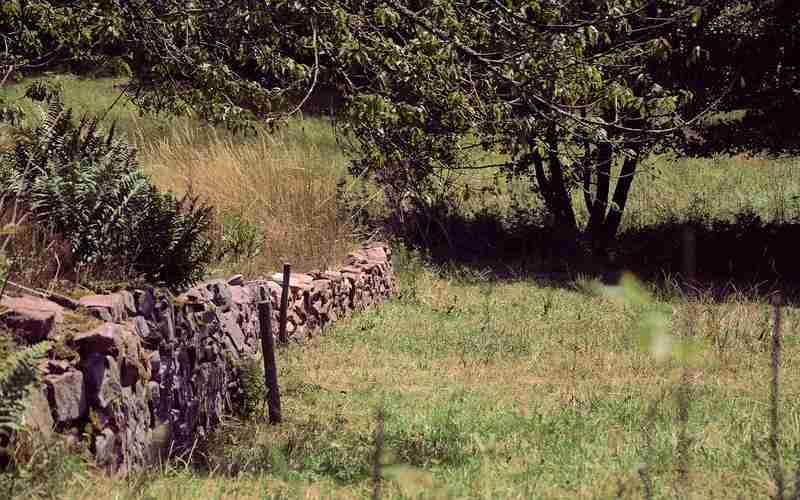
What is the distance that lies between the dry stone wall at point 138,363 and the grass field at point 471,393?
23 centimetres

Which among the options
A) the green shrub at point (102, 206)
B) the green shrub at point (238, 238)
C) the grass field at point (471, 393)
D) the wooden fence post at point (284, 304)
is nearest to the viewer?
the grass field at point (471, 393)

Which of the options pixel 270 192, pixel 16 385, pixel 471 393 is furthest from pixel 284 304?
pixel 16 385

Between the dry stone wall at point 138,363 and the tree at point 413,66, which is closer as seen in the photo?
the dry stone wall at point 138,363

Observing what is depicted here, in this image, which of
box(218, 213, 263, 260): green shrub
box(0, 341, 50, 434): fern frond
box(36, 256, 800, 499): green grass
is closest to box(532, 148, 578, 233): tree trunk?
box(36, 256, 800, 499): green grass

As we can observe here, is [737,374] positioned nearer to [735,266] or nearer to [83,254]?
[83,254]

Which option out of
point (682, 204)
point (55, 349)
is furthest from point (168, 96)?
point (682, 204)

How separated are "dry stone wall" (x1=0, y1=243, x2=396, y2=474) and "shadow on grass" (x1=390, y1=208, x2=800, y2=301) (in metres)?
7.12

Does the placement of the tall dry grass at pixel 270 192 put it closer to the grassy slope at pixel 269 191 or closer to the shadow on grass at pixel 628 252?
the grassy slope at pixel 269 191

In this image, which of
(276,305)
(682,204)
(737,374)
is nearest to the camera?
(737,374)

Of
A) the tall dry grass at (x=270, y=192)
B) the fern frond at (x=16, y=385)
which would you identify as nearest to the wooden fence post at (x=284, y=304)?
the tall dry grass at (x=270, y=192)

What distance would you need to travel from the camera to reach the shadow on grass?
13.6 meters

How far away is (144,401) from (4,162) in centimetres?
207

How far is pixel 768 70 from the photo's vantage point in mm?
12945

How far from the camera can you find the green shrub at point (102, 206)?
5273 millimetres
